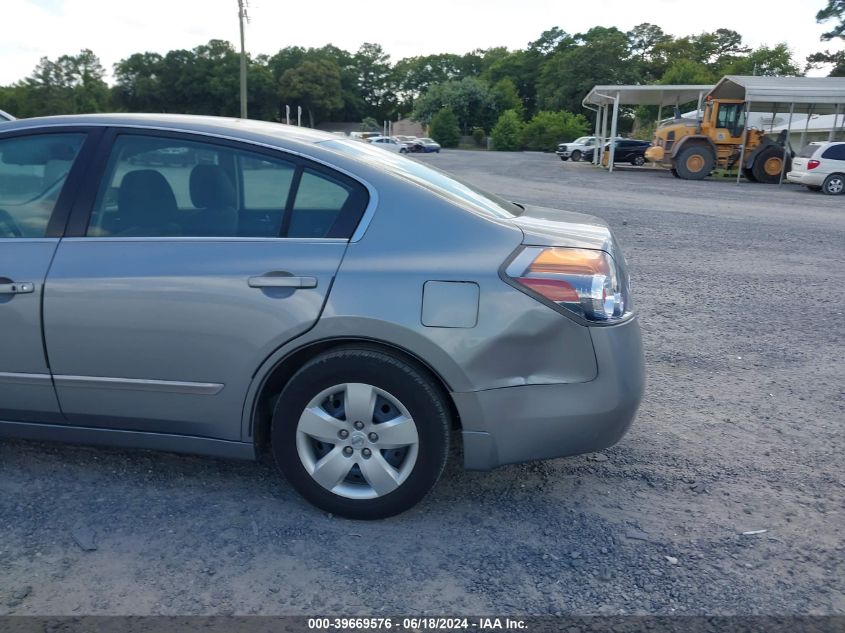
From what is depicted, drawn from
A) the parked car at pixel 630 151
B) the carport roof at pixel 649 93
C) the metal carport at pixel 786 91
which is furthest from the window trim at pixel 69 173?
the parked car at pixel 630 151

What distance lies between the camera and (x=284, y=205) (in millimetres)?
3127

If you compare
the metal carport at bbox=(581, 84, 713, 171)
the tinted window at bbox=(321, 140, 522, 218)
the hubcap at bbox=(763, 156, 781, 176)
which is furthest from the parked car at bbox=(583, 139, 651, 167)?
the tinted window at bbox=(321, 140, 522, 218)

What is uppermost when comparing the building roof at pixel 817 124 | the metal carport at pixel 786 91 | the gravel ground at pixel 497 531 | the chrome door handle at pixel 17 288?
the metal carport at pixel 786 91

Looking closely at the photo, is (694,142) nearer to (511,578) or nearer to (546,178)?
(546,178)

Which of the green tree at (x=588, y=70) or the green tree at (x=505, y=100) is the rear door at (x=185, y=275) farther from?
the green tree at (x=505, y=100)

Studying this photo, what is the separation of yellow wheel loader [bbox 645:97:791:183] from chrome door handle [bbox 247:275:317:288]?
26.1 m

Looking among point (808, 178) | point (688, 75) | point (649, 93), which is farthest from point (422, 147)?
point (808, 178)

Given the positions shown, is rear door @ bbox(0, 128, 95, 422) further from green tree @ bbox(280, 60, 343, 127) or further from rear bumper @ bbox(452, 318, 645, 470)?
green tree @ bbox(280, 60, 343, 127)

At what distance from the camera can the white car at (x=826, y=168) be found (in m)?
21.7

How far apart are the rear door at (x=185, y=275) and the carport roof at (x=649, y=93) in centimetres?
2817

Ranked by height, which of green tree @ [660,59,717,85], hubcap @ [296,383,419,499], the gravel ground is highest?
green tree @ [660,59,717,85]

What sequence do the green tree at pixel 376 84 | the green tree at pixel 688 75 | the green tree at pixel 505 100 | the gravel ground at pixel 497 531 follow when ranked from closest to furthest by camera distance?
the gravel ground at pixel 497 531
the green tree at pixel 688 75
the green tree at pixel 505 100
the green tree at pixel 376 84

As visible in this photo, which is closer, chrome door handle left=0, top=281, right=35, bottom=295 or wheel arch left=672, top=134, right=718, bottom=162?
chrome door handle left=0, top=281, right=35, bottom=295

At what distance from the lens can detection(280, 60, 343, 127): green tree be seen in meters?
98.6
